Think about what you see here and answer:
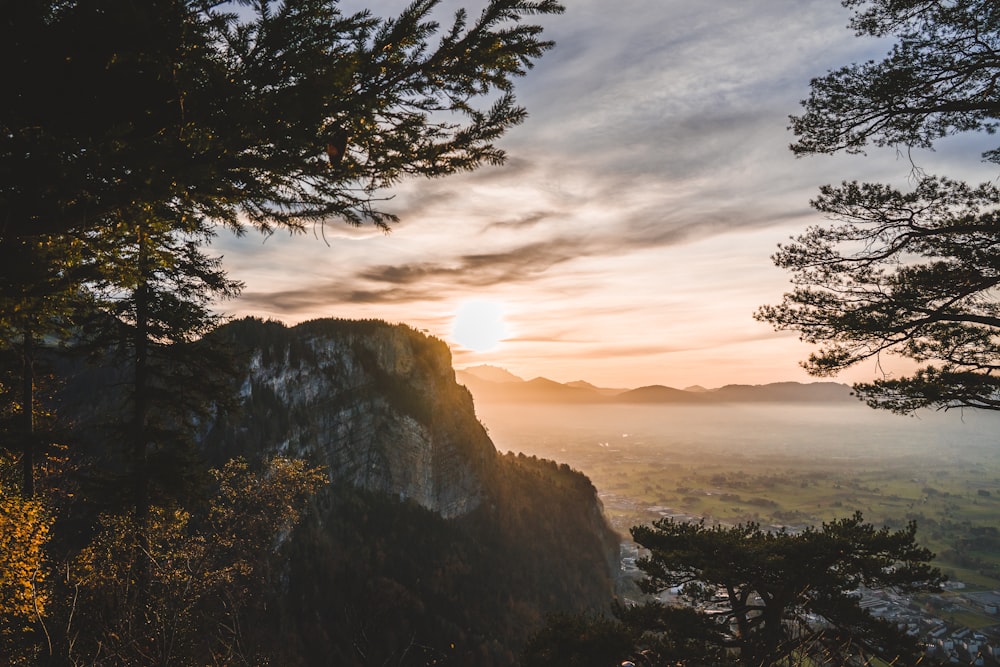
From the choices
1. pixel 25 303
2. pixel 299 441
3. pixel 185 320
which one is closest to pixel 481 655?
pixel 299 441

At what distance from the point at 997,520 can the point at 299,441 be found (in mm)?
188061

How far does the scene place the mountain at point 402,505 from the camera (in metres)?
48.4

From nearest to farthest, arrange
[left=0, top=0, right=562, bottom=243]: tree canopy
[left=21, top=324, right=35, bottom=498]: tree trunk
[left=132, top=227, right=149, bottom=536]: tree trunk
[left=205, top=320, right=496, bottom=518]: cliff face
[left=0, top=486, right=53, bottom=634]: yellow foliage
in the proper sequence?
[left=0, top=0, right=562, bottom=243]: tree canopy → [left=0, top=486, right=53, bottom=634]: yellow foliage → [left=132, top=227, right=149, bottom=536]: tree trunk → [left=21, top=324, right=35, bottom=498]: tree trunk → [left=205, top=320, right=496, bottom=518]: cliff face

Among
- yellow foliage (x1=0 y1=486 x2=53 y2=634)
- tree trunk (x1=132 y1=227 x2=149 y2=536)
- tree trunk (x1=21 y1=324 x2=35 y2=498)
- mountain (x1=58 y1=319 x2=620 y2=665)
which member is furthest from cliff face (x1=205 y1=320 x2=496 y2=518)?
yellow foliage (x1=0 y1=486 x2=53 y2=634)

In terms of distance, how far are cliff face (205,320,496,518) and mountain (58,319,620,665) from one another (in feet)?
0.73

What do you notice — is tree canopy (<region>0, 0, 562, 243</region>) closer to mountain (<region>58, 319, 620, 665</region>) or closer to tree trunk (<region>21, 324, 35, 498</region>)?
tree trunk (<region>21, 324, 35, 498</region>)

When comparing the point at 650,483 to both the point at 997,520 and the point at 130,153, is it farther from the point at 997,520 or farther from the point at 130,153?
the point at 130,153

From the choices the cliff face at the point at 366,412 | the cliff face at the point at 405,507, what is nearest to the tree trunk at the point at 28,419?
the cliff face at the point at 405,507

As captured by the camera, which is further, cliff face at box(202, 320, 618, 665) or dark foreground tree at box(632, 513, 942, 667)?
cliff face at box(202, 320, 618, 665)

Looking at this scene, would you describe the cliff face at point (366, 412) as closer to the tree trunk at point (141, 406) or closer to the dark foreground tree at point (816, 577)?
the tree trunk at point (141, 406)

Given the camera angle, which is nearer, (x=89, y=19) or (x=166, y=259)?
(x=89, y=19)

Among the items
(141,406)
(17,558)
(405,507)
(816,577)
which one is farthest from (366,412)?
(816,577)

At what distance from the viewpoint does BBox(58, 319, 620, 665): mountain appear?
159 ft

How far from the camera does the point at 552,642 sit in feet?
38.4
